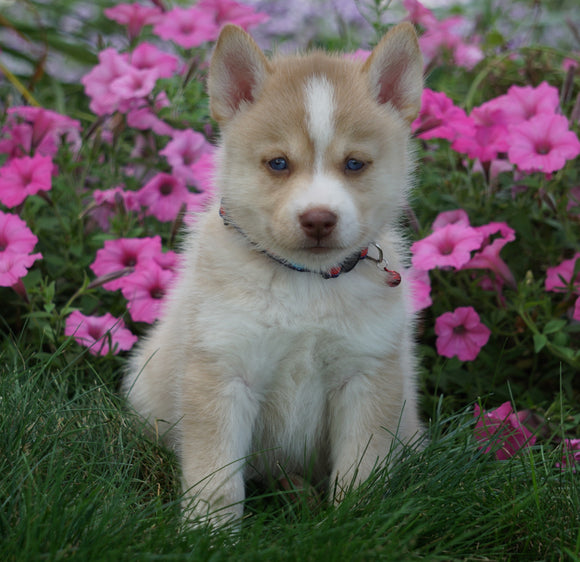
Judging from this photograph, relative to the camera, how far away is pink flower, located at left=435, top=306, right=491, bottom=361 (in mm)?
3375

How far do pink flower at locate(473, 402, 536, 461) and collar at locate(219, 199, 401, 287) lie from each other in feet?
1.92

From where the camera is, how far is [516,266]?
374cm

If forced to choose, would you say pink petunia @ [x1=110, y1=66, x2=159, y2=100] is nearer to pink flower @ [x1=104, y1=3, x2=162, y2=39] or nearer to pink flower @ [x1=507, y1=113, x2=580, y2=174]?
pink flower @ [x1=104, y1=3, x2=162, y2=39]

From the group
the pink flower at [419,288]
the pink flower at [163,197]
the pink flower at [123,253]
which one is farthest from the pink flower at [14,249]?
the pink flower at [419,288]

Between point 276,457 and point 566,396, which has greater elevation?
point 276,457

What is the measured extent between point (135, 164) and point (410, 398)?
7.20 ft

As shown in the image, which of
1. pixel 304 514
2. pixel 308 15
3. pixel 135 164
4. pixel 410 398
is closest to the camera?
pixel 304 514

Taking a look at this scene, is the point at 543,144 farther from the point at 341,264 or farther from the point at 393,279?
the point at 341,264

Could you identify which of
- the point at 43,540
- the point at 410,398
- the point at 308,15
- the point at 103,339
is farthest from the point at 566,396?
the point at 308,15

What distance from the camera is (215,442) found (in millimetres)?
2479

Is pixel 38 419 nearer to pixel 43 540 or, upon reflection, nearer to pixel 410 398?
pixel 43 540

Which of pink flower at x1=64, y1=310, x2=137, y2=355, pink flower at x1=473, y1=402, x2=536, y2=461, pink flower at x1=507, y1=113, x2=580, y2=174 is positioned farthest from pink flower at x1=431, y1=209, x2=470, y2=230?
pink flower at x1=64, y1=310, x2=137, y2=355

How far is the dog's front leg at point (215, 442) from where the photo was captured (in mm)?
2449

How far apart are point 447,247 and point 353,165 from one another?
3.32ft
